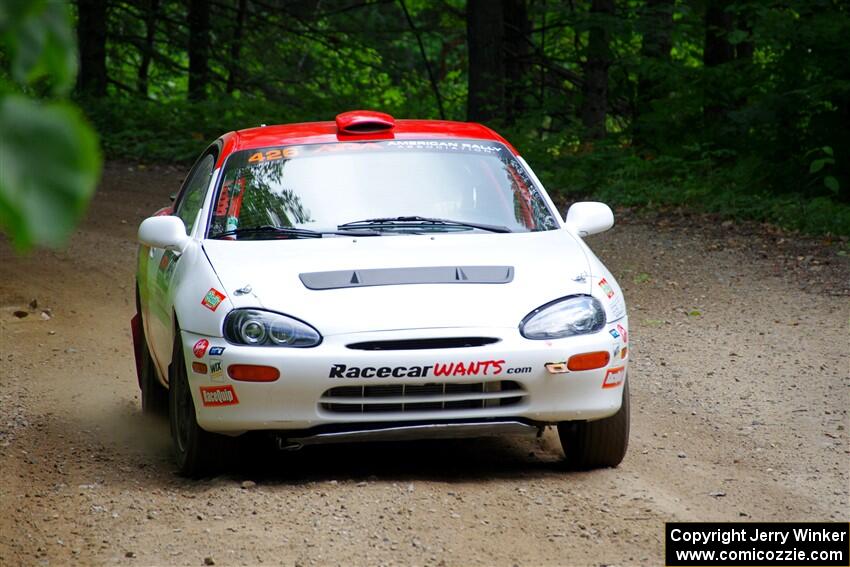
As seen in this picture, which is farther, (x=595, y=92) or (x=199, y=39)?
(x=199, y=39)

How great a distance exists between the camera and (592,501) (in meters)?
5.04

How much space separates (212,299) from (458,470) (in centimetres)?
143

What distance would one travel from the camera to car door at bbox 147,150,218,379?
6.01 meters

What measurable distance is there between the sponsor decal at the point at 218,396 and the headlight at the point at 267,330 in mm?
206

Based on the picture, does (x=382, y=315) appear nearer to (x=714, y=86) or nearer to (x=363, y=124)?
(x=363, y=124)

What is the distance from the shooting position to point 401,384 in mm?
5051

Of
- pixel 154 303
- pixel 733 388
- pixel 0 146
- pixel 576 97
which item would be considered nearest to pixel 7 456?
pixel 154 303

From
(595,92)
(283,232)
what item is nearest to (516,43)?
(595,92)

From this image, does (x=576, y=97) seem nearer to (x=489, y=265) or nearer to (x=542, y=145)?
(x=542, y=145)

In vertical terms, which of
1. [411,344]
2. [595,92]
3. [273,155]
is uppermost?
[273,155]

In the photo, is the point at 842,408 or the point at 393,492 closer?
the point at 393,492

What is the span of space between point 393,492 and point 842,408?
10.5 feet

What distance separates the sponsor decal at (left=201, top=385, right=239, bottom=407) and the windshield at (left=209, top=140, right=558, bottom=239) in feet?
3.41

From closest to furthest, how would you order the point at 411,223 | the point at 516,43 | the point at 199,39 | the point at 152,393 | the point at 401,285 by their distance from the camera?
the point at 401,285, the point at 411,223, the point at 152,393, the point at 516,43, the point at 199,39
